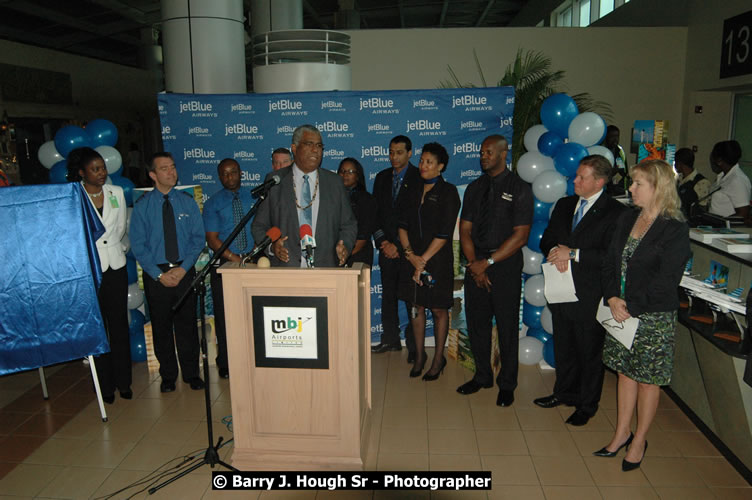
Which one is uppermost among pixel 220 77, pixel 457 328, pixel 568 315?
pixel 220 77

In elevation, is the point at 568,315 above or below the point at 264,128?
below

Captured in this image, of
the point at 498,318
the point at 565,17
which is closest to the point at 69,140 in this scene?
the point at 498,318

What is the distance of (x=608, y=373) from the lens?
4.57 metres

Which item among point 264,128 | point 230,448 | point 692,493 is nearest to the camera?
point 692,493

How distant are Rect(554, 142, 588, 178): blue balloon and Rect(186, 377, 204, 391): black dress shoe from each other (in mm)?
3298

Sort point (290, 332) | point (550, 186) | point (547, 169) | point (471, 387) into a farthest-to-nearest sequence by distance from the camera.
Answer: point (547, 169) → point (550, 186) → point (471, 387) → point (290, 332)

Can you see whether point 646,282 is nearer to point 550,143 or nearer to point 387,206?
point 550,143

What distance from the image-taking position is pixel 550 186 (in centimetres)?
423

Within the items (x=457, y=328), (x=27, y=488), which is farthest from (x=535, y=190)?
(x=27, y=488)

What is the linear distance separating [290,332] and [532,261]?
2467mm

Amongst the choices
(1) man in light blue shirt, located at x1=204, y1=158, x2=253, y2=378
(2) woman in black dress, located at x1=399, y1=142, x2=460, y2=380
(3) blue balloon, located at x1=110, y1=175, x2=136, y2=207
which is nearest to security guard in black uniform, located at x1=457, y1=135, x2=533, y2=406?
(2) woman in black dress, located at x1=399, y1=142, x2=460, y2=380

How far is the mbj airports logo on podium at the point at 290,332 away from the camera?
9.19ft

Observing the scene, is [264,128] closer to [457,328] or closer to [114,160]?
[114,160]

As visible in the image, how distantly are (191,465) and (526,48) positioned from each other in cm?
1011
